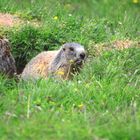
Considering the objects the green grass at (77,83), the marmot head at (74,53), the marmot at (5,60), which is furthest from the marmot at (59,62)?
the marmot at (5,60)

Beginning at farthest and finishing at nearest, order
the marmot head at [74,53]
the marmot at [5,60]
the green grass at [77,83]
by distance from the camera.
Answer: the marmot head at [74,53] < the marmot at [5,60] < the green grass at [77,83]

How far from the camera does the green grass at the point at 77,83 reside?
13.5 ft

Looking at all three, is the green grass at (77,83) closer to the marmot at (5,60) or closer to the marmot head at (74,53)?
the marmot head at (74,53)

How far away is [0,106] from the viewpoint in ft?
16.5

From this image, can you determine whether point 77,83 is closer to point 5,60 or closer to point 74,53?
point 5,60

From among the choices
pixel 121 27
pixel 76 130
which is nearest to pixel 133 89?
pixel 76 130

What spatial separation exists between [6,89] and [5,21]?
10.6 feet

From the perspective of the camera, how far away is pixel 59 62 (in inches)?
309

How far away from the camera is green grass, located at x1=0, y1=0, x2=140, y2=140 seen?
4121 mm

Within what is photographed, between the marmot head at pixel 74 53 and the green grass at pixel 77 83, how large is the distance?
160 millimetres

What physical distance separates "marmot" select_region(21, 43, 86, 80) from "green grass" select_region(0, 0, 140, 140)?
216 mm

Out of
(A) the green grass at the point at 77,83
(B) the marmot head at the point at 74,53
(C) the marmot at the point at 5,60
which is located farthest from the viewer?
(B) the marmot head at the point at 74,53

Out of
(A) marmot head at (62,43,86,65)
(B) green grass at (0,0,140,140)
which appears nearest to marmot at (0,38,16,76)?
(B) green grass at (0,0,140,140)

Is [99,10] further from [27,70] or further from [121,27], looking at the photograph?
[27,70]
